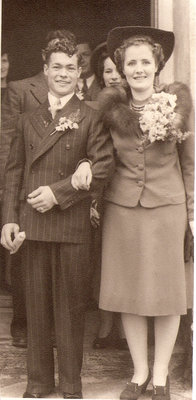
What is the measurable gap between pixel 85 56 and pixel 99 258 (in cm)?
80

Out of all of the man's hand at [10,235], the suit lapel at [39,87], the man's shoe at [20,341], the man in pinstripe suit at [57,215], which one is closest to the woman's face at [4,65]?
the suit lapel at [39,87]

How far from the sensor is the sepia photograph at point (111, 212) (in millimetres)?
2537

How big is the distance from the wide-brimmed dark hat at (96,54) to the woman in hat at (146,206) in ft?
0.53

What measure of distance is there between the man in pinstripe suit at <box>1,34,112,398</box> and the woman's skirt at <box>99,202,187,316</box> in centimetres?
12

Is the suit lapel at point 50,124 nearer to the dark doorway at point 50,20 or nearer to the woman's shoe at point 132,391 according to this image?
the dark doorway at point 50,20

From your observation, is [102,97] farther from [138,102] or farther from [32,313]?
[32,313]

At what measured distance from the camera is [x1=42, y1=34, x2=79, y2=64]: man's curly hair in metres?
2.60

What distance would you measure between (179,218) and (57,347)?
0.66m

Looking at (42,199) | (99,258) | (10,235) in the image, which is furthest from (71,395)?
(42,199)

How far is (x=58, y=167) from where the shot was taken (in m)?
2.57

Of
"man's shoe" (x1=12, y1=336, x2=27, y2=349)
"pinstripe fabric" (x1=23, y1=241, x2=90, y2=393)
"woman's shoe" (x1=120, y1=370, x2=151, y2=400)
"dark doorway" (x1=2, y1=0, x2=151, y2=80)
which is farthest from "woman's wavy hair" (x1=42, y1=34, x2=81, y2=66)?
"woman's shoe" (x1=120, y1=370, x2=151, y2=400)

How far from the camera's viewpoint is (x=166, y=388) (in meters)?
2.58

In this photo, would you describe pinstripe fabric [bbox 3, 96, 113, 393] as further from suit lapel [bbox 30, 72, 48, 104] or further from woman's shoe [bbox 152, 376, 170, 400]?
woman's shoe [bbox 152, 376, 170, 400]

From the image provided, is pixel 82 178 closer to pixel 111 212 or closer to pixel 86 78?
pixel 111 212
